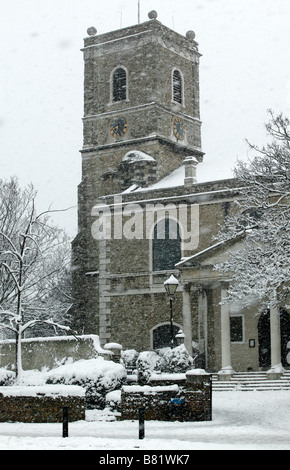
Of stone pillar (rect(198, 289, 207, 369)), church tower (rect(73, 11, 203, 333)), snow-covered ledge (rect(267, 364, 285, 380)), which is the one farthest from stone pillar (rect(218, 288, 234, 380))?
church tower (rect(73, 11, 203, 333))

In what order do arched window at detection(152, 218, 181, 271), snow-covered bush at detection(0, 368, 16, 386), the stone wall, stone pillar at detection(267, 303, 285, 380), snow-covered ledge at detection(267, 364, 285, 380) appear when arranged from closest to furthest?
snow-covered bush at detection(0, 368, 16, 386) → the stone wall → snow-covered ledge at detection(267, 364, 285, 380) → stone pillar at detection(267, 303, 285, 380) → arched window at detection(152, 218, 181, 271)

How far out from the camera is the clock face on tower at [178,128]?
4412 centimetres

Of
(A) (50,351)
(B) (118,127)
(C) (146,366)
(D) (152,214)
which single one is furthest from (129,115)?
(C) (146,366)

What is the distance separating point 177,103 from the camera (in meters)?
44.7

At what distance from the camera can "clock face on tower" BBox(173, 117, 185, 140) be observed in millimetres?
44125

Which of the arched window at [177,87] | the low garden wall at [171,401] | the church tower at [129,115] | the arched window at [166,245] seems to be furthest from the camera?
the arched window at [177,87]

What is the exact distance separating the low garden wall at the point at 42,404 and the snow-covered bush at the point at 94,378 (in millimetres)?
2018

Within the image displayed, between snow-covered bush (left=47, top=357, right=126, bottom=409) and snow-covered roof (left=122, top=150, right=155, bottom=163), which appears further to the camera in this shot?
snow-covered roof (left=122, top=150, right=155, bottom=163)

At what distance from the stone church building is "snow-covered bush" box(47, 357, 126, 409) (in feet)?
17.6

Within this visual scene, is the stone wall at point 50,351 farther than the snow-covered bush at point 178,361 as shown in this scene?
Yes

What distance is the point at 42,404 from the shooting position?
1723cm

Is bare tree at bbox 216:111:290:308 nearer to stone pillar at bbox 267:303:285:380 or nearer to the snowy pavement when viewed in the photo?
the snowy pavement

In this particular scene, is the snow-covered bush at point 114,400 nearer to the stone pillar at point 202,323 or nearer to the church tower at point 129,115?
the stone pillar at point 202,323

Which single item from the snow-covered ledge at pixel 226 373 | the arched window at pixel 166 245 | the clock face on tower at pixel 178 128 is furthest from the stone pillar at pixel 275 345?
the clock face on tower at pixel 178 128
